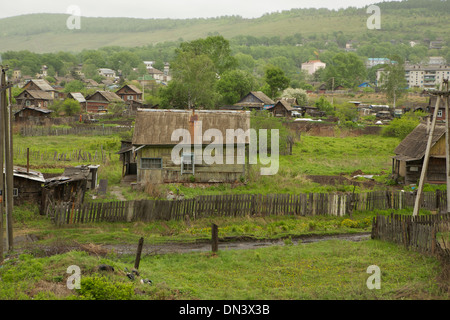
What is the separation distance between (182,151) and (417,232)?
14.5m

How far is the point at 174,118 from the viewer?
2817 centimetres

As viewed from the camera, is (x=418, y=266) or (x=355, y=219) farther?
(x=355, y=219)

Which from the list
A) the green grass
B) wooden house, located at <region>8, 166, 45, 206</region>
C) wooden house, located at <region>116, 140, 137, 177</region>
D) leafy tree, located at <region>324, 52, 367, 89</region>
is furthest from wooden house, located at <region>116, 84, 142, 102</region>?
the green grass

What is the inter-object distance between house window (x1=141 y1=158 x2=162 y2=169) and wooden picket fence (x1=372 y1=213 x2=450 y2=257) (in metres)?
13.1

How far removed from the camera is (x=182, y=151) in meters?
27.3

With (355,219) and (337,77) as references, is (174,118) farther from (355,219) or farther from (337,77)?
(337,77)

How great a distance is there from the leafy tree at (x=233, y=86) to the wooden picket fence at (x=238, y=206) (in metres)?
46.5

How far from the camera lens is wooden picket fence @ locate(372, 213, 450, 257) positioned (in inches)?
605

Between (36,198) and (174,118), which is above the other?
(174,118)

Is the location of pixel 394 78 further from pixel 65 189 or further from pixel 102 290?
pixel 102 290

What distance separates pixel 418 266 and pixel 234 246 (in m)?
6.91

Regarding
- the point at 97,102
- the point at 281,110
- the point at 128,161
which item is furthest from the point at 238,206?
the point at 97,102

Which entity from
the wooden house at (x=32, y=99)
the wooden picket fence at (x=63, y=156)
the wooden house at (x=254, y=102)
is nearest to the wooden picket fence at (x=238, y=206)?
the wooden picket fence at (x=63, y=156)
